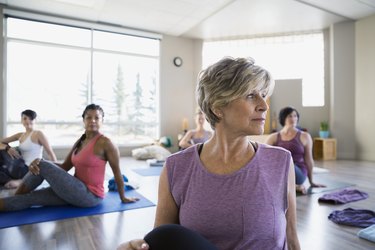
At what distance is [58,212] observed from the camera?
2225 mm

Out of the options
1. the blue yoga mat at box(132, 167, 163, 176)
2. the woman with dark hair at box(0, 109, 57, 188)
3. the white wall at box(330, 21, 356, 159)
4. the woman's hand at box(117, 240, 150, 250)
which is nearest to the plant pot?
the white wall at box(330, 21, 356, 159)

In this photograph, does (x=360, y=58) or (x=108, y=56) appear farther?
(x=108, y=56)

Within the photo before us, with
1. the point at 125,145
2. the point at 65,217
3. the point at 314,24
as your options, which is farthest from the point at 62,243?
the point at 314,24

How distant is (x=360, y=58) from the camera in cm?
541

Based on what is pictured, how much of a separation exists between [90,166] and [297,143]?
2116mm

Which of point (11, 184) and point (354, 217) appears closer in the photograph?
point (354, 217)

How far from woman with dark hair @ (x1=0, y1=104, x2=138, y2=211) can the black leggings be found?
5.42 ft

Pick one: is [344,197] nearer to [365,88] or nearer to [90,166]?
[90,166]

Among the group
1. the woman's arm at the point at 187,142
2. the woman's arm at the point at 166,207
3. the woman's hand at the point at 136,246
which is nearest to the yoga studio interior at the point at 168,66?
the woman's arm at the point at 187,142

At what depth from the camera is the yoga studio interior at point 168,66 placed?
16.0 ft

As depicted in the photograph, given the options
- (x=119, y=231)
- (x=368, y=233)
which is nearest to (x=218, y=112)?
(x=119, y=231)

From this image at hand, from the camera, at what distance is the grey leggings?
2.16 meters

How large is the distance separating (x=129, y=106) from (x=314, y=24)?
4301mm

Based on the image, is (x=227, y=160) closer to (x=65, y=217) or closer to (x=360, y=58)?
(x=65, y=217)
